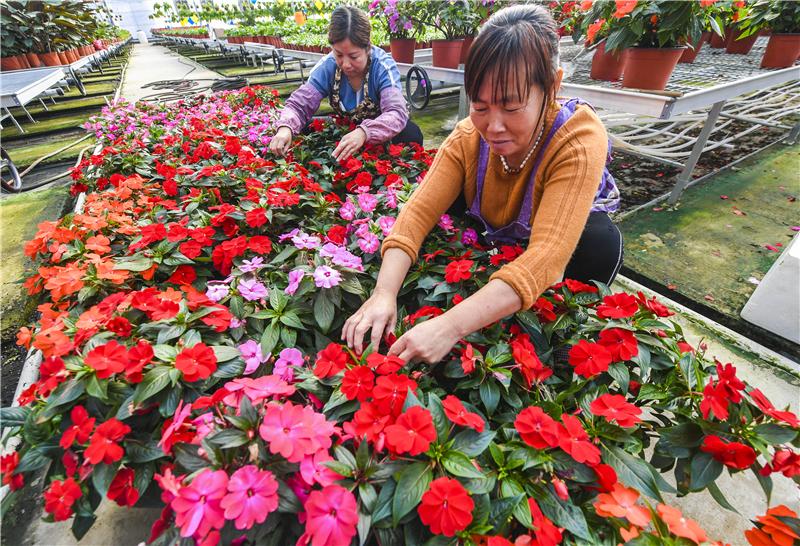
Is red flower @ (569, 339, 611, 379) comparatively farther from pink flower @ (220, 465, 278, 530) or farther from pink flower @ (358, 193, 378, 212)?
pink flower @ (358, 193, 378, 212)

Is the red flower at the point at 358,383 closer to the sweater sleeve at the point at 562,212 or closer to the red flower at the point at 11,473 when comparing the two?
the sweater sleeve at the point at 562,212

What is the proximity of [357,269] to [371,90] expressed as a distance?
1.91 meters

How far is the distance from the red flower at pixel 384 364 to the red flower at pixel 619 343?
57cm

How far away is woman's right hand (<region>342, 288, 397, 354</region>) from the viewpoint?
107 cm

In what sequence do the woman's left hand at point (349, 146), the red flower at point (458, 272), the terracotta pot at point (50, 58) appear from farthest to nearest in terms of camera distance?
the terracotta pot at point (50, 58), the woman's left hand at point (349, 146), the red flower at point (458, 272)

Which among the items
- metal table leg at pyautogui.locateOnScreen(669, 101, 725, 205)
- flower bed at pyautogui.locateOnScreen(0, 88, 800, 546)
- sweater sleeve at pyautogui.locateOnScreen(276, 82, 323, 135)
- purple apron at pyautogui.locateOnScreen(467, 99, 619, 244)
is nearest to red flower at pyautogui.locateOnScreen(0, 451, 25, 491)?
flower bed at pyautogui.locateOnScreen(0, 88, 800, 546)

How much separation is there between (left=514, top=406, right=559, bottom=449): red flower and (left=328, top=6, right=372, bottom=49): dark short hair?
2.30m

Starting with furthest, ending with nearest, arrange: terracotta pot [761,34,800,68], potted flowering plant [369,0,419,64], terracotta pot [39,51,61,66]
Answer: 1. terracotta pot [39,51,61,66]
2. potted flowering plant [369,0,419,64]
3. terracotta pot [761,34,800,68]

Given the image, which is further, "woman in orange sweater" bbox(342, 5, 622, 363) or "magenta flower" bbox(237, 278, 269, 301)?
"magenta flower" bbox(237, 278, 269, 301)

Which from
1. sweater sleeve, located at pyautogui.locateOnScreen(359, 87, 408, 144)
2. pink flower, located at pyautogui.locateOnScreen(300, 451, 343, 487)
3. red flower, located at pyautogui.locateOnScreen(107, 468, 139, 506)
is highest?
sweater sleeve, located at pyautogui.locateOnScreen(359, 87, 408, 144)

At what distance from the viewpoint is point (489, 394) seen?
98 centimetres

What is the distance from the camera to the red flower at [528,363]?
38.0 inches

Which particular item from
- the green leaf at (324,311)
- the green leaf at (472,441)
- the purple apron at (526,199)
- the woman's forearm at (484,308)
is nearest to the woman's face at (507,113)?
the purple apron at (526,199)

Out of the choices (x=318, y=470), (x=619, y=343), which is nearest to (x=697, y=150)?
(x=619, y=343)
